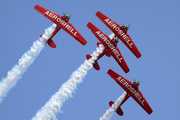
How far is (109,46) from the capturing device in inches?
1864

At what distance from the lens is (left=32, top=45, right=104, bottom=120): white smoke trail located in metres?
45.2

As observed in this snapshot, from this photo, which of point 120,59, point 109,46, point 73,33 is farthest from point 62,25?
point 120,59

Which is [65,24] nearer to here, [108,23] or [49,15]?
[49,15]

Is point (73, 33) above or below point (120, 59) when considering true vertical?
above

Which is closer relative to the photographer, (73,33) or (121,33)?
(73,33)

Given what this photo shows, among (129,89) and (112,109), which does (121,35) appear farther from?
(112,109)

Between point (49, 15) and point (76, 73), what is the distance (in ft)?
25.8

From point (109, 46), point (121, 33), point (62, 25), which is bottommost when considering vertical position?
point (109, 46)

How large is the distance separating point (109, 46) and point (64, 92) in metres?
7.79

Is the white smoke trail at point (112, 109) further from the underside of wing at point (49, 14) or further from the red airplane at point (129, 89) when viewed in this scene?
the underside of wing at point (49, 14)

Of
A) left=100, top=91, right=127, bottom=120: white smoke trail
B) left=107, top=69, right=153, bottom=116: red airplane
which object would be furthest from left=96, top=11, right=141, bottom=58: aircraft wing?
left=100, top=91, right=127, bottom=120: white smoke trail

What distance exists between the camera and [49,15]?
47625 mm

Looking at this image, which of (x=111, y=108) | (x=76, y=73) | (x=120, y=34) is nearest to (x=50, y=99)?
(x=76, y=73)

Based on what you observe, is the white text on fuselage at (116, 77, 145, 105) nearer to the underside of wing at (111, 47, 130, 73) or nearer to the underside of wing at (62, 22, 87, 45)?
the underside of wing at (111, 47, 130, 73)
